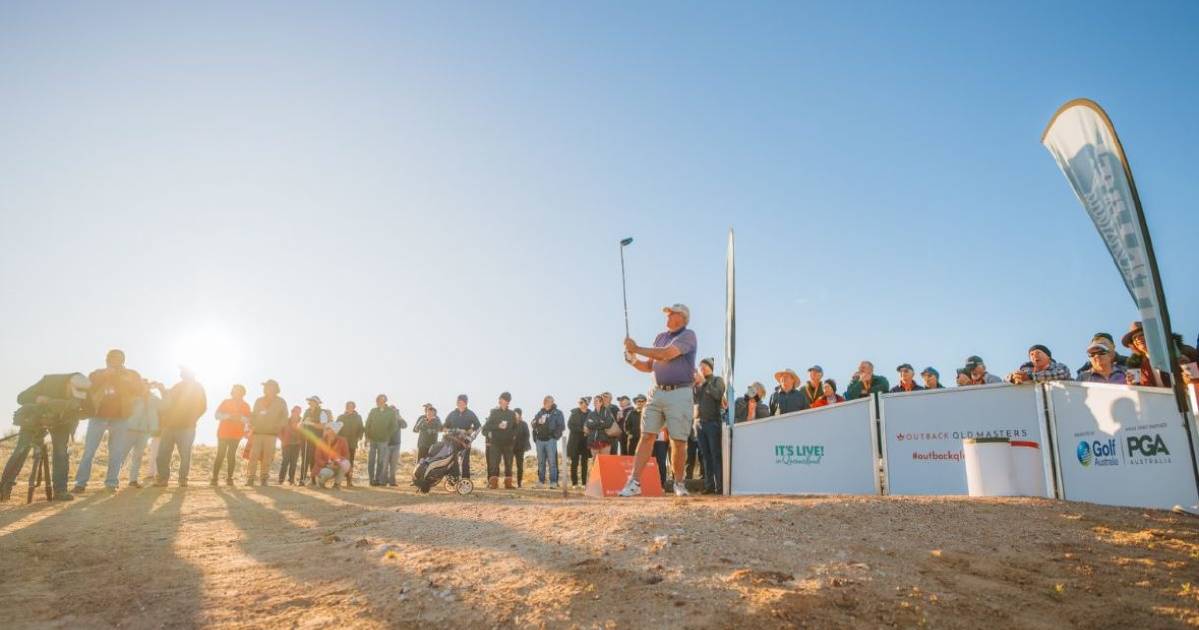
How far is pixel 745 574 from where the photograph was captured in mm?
3273

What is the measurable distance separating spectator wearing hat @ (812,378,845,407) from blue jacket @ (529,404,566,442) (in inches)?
254

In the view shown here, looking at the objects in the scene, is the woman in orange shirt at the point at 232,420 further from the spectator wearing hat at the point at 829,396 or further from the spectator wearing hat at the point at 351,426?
the spectator wearing hat at the point at 829,396

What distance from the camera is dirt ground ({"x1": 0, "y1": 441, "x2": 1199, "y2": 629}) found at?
2.97 meters

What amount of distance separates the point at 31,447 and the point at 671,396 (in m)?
8.92

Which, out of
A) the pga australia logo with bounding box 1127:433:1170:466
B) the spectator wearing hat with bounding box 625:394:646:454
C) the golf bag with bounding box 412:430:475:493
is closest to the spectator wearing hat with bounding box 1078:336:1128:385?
the pga australia logo with bounding box 1127:433:1170:466

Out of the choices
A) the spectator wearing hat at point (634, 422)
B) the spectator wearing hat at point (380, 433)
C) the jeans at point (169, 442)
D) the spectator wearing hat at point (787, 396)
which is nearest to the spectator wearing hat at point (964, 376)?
the spectator wearing hat at point (787, 396)

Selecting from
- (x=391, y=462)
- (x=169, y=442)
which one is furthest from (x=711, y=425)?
(x=169, y=442)

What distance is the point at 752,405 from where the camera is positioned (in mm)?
11203

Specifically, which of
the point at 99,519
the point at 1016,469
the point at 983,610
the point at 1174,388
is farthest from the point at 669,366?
the point at 99,519

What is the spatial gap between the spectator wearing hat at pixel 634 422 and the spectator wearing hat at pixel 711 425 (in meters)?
3.26

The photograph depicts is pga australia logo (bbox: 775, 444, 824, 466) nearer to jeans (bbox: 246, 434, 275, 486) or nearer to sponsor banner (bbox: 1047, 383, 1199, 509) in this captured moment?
sponsor banner (bbox: 1047, 383, 1199, 509)

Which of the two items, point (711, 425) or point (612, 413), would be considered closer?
point (711, 425)

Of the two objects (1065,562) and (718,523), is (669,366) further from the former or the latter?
(1065,562)

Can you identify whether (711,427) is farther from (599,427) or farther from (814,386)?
(599,427)
